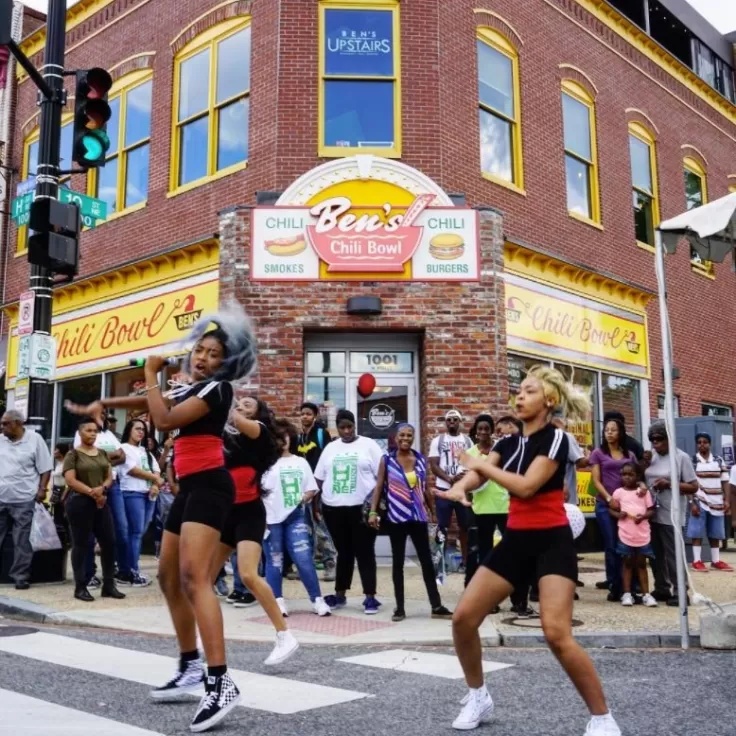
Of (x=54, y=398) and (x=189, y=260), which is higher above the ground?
(x=189, y=260)

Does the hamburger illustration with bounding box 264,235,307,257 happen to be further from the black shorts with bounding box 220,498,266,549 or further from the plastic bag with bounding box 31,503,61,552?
the black shorts with bounding box 220,498,266,549

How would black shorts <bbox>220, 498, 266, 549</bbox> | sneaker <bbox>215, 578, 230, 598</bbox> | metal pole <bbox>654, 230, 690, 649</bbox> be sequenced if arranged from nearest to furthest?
1. black shorts <bbox>220, 498, 266, 549</bbox>
2. metal pole <bbox>654, 230, 690, 649</bbox>
3. sneaker <bbox>215, 578, 230, 598</bbox>

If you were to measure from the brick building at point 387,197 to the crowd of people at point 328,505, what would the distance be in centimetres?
210

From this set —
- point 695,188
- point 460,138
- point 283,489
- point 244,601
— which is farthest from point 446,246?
point 695,188

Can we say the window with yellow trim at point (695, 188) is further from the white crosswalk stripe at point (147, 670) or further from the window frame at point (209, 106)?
the white crosswalk stripe at point (147, 670)

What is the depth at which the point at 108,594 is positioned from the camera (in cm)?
844

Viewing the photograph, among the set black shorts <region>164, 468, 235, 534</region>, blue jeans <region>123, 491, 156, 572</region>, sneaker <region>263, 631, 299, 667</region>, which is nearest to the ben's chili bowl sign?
blue jeans <region>123, 491, 156, 572</region>

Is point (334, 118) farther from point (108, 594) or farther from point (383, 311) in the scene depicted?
point (108, 594)

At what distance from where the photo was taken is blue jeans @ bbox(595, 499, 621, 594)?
27.8ft

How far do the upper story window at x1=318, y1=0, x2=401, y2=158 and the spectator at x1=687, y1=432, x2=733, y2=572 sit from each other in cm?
606

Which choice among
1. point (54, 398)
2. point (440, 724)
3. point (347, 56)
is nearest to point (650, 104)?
point (347, 56)

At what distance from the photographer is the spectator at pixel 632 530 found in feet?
26.6

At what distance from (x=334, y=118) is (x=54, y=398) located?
7358mm

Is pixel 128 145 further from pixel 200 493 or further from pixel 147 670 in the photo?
pixel 200 493
